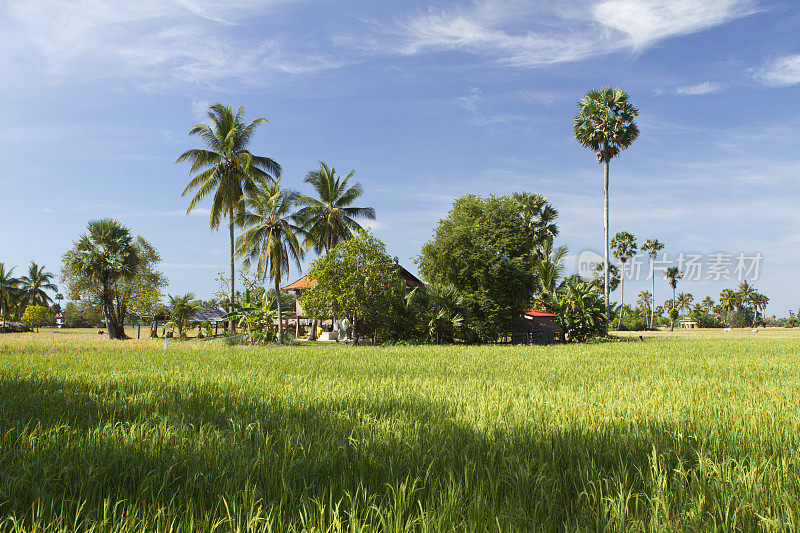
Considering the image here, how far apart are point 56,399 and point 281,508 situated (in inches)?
199

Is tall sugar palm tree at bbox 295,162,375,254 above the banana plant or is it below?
above

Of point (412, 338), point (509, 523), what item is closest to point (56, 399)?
point (509, 523)

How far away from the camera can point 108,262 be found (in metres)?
40.8

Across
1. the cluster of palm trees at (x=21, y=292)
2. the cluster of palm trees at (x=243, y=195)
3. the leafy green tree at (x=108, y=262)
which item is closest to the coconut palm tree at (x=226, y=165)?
the cluster of palm trees at (x=243, y=195)

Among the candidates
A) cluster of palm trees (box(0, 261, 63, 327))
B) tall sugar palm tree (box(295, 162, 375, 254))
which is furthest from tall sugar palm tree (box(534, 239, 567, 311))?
cluster of palm trees (box(0, 261, 63, 327))

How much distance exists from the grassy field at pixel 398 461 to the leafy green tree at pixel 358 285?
765 inches

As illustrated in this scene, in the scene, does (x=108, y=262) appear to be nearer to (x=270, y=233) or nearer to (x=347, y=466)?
(x=270, y=233)

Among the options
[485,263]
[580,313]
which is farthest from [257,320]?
[580,313]

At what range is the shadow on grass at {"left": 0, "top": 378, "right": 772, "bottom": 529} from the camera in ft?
8.53

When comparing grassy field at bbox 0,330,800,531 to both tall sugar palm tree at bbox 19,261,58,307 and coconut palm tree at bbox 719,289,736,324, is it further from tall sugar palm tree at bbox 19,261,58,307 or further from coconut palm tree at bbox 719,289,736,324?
coconut palm tree at bbox 719,289,736,324

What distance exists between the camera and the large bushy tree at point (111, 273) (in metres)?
40.5

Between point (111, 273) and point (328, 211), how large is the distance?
70.0 ft

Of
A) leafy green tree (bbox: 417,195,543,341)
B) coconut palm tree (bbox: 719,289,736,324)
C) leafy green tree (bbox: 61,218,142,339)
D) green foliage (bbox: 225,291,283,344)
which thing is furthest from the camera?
coconut palm tree (bbox: 719,289,736,324)

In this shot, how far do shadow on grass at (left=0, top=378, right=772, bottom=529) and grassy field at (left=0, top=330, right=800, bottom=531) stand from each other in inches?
0.7
